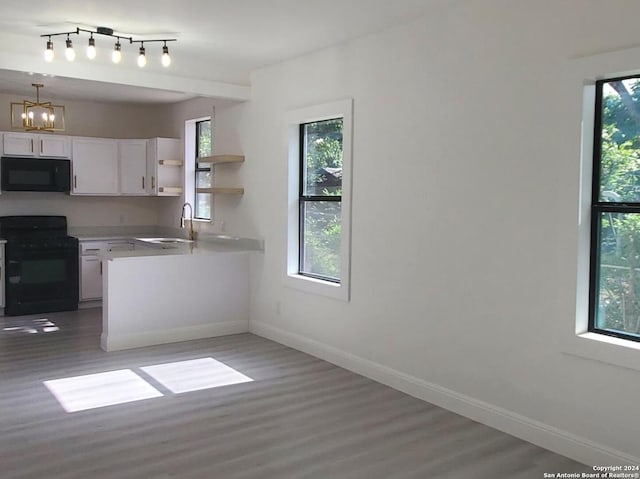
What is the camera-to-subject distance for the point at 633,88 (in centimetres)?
309

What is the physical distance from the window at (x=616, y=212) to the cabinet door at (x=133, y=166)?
18.6 feet

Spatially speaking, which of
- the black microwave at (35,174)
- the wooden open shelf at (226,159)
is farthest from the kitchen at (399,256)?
the black microwave at (35,174)

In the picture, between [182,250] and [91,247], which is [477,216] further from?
[91,247]

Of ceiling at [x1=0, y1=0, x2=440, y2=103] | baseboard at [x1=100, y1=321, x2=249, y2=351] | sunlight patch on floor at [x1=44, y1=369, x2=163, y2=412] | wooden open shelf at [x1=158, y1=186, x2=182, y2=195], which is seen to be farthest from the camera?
wooden open shelf at [x1=158, y1=186, x2=182, y2=195]

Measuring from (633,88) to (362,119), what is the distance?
200cm

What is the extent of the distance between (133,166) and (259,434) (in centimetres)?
491

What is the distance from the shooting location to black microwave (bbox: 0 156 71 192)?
6.88 meters

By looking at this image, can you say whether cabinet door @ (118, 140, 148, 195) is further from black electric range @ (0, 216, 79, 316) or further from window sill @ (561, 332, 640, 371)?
window sill @ (561, 332, 640, 371)

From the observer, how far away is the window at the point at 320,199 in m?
4.87

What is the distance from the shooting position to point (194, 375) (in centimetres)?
472

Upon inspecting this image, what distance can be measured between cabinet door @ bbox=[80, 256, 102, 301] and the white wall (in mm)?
3435

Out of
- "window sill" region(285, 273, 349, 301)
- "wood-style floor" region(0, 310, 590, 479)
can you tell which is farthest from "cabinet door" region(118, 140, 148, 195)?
"wood-style floor" region(0, 310, 590, 479)

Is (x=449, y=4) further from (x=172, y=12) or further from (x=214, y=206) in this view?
(x=214, y=206)

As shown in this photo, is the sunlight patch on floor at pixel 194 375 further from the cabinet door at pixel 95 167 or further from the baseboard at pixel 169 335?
the cabinet door at pixel 95 167
